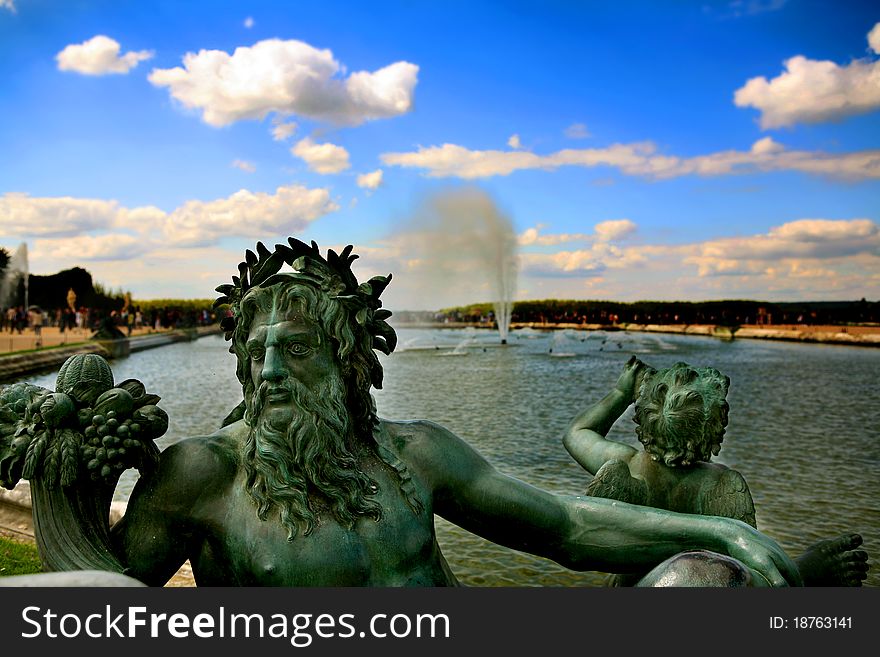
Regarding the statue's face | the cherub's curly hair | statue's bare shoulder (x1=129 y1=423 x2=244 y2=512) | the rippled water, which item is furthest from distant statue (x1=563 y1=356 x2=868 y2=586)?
the rippled water

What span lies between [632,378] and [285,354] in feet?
5.00

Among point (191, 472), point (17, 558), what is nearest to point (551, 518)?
point (191, 472)

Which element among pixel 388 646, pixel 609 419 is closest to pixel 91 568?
pixel 388 646

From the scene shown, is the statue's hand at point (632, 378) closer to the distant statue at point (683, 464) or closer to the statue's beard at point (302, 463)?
the distant statue at point (683, 464)

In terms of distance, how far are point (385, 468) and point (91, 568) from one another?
88 cm

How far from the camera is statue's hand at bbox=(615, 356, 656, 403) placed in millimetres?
3283

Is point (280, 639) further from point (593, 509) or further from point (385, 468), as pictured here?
point (593, 509)

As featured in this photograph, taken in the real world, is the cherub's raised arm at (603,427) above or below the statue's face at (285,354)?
below

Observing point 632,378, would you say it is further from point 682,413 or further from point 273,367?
point 273,367

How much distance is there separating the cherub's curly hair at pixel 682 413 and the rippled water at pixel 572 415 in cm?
431

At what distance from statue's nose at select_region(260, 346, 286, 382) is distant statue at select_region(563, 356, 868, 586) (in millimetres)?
1305

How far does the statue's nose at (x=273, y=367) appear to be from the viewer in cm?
241

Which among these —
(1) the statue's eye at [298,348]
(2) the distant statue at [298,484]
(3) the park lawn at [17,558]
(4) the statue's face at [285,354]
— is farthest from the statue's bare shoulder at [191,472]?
(3) the park lawn at [17,558]

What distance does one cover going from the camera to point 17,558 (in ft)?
20.1
